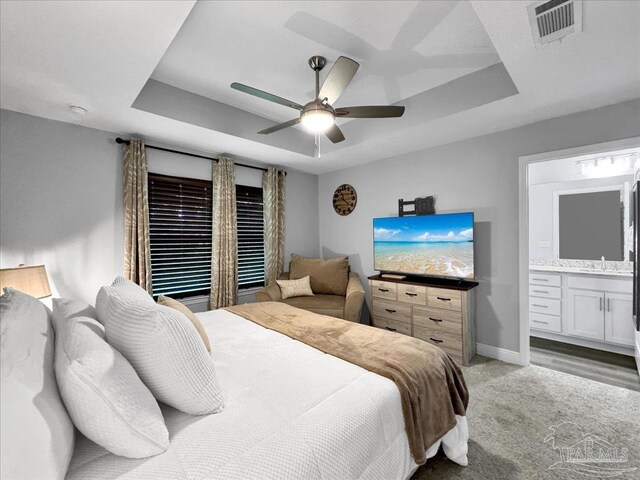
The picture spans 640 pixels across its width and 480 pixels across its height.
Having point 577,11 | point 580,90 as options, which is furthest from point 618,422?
point 577,11

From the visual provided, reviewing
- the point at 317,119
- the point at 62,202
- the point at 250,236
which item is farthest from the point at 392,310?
the point at 62,202

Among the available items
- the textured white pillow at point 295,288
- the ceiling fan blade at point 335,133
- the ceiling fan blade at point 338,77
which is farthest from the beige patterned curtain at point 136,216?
the ceiling fan blade at point 338,77

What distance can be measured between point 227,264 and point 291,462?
3.03m

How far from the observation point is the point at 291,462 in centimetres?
96

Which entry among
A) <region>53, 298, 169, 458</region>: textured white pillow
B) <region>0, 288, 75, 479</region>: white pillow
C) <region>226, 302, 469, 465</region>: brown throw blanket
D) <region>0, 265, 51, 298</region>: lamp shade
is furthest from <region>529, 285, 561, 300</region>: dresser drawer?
<region>0, 265, 51, 298</region>: lamp shade

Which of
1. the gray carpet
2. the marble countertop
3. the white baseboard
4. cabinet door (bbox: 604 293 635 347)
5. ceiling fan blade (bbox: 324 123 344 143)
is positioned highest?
ceiling fan blade (bbox: 324 123 344 143)

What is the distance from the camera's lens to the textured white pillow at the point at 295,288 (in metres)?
3.90

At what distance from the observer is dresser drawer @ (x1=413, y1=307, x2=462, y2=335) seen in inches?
121

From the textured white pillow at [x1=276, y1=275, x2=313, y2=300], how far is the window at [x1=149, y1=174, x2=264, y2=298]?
613mm

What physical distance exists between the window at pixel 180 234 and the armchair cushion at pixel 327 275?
0.93 meters

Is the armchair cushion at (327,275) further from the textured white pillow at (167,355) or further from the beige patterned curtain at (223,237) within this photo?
the textured white pillow at (167,355)

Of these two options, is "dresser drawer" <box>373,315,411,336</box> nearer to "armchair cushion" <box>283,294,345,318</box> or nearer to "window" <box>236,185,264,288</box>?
"armchair cushion" <box>283,294,345,318</box>

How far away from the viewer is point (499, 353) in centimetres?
317

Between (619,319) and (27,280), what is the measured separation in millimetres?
5464
